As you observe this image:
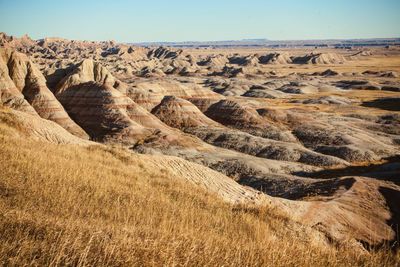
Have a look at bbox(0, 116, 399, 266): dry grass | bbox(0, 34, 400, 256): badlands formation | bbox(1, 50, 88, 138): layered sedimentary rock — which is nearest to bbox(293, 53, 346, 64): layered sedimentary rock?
bbox(0, 34, 400, 256): badlands formation

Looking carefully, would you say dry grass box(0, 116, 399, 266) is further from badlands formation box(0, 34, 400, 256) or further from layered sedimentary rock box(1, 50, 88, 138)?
layered sedimentary rock box(1, 50, 88, 138)

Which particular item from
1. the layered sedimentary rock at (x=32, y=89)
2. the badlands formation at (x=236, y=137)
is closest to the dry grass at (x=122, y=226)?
the badlands formation at (x=236, y=137)

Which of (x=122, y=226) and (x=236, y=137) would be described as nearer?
(x=122, y=226)

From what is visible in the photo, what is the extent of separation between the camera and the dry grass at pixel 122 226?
3.87 meters

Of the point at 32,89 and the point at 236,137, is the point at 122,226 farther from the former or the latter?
the point at 32,89

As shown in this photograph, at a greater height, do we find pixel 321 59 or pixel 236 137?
pixel 321 59

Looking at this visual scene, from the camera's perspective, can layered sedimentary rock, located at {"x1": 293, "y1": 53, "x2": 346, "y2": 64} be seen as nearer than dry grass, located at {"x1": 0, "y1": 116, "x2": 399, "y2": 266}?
No

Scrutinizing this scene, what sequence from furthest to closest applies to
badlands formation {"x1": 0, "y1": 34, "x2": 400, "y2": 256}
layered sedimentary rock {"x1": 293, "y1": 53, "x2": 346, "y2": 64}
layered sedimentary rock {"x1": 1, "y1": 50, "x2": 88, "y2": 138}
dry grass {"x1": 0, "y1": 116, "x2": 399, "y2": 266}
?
layered sedimentary rock {"x1": 293, "y1": 53, "x2": 346, "y2": 64} < layered sedimentary rock {"x1": 1, "y1": 50, "x2": 88, "y2": 138} < badlands formation {"x1": 0, "y1": 34, "x2": 400, "y2": 256} < dry grass {"x1": 0, "y1": 116, "x2": 399, "y2": 266}

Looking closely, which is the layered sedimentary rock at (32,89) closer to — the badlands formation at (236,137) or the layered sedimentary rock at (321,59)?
the badlands formation at (236,137)

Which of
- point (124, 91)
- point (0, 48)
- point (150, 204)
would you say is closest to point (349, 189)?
point (150, 204)

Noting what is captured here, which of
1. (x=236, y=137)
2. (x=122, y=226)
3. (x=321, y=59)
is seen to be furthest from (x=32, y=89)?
(x=321, y=59)

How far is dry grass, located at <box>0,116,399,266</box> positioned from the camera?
12.7ft

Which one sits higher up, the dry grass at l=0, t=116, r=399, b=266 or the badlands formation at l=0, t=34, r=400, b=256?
the dry grass at l=0, t=116, r=399, b=266

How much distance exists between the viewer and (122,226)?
561cm
